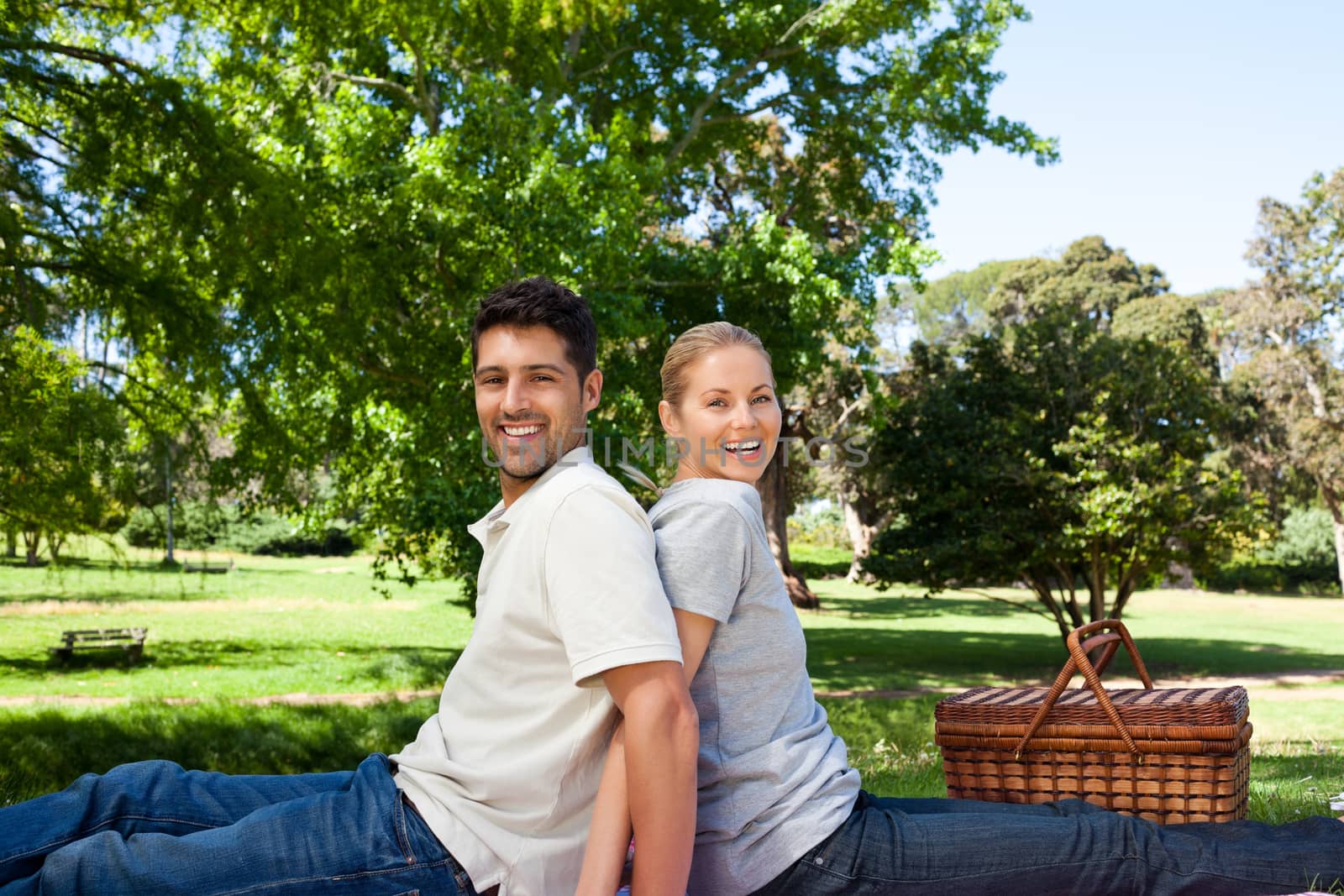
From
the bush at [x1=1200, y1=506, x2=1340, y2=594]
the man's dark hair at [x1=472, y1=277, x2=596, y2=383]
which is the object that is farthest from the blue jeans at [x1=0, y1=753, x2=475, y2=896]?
the bush at [x1=1200, y1=506, x2=1340, y2=594]

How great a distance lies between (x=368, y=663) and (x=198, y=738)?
5.88 meters

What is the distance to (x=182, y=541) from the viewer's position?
12414 millimetres

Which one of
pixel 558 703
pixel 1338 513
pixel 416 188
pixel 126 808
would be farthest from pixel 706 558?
pixel 1338 513

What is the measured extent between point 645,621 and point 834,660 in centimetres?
1679

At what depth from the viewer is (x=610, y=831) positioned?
2.05 meters

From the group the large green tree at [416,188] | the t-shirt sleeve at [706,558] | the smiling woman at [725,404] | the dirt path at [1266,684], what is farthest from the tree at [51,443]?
the dirt path at [1266,684]

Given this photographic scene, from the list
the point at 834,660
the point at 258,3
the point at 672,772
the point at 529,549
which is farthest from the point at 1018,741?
the point at 834,660

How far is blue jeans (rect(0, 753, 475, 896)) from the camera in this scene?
2027 millimetres

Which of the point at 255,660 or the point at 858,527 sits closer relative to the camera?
the point at 255,660

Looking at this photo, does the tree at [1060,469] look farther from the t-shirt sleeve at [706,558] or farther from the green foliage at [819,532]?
the green foliage at [819,532]

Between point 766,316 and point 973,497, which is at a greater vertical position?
point 766,316

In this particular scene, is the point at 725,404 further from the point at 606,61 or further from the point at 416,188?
the point at 606,61

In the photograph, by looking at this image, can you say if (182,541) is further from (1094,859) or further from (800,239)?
(1094,859)

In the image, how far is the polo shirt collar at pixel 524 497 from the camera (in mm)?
2316
